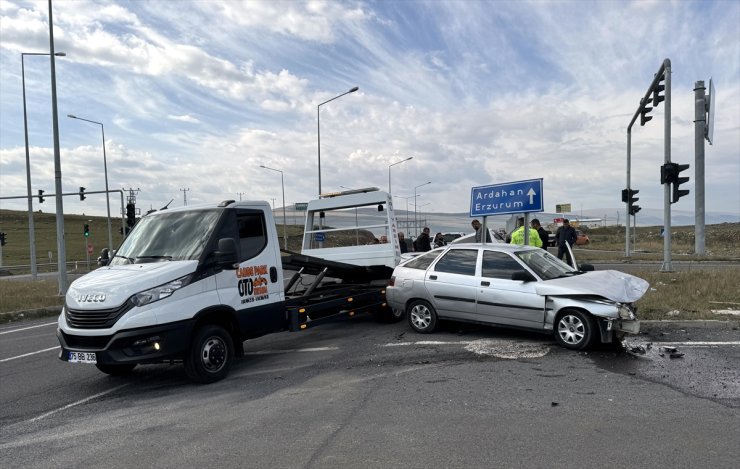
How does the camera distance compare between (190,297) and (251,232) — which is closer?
(190,297)

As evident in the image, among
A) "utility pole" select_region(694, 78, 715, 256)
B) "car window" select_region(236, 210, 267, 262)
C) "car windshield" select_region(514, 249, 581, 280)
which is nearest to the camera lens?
"car window" select_region(236, 210, 267, 262)

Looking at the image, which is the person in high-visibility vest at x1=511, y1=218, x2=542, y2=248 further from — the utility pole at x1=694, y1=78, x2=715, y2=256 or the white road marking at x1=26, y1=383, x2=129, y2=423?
the utility pole at x1=694, y1=78, x2=715, y2=256

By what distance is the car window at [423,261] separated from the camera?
29.6 ft

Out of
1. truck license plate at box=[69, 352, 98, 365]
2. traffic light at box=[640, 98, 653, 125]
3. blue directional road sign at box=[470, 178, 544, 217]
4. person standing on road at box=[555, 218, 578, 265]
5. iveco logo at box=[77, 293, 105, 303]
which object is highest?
traffic light at box=[640, 98, 653, 125]

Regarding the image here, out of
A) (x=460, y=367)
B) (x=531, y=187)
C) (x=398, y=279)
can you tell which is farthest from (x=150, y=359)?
(x=531, y=187)

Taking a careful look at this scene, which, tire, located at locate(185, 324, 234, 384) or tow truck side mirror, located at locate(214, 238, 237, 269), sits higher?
tow truck side mirror, located at locate(214, 238, 237, 269)

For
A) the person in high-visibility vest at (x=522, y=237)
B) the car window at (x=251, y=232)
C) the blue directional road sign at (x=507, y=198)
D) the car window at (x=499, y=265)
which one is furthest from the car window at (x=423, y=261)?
the person in high-visibility vest at (x=522, y=237)

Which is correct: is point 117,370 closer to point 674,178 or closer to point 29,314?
point 29,314

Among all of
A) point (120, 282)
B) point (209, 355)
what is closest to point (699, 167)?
point (209, 355)

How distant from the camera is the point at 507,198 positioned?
41.5 ft

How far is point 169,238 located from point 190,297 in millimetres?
990

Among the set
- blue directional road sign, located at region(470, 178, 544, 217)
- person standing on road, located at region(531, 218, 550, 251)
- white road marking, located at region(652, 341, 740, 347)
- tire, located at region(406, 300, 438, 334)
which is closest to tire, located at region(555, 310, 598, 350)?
white road marking, located at region(652, 341, 740, 347)

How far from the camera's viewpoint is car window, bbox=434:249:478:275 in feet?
27.8

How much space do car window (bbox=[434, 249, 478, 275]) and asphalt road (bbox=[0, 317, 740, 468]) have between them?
114 cm
